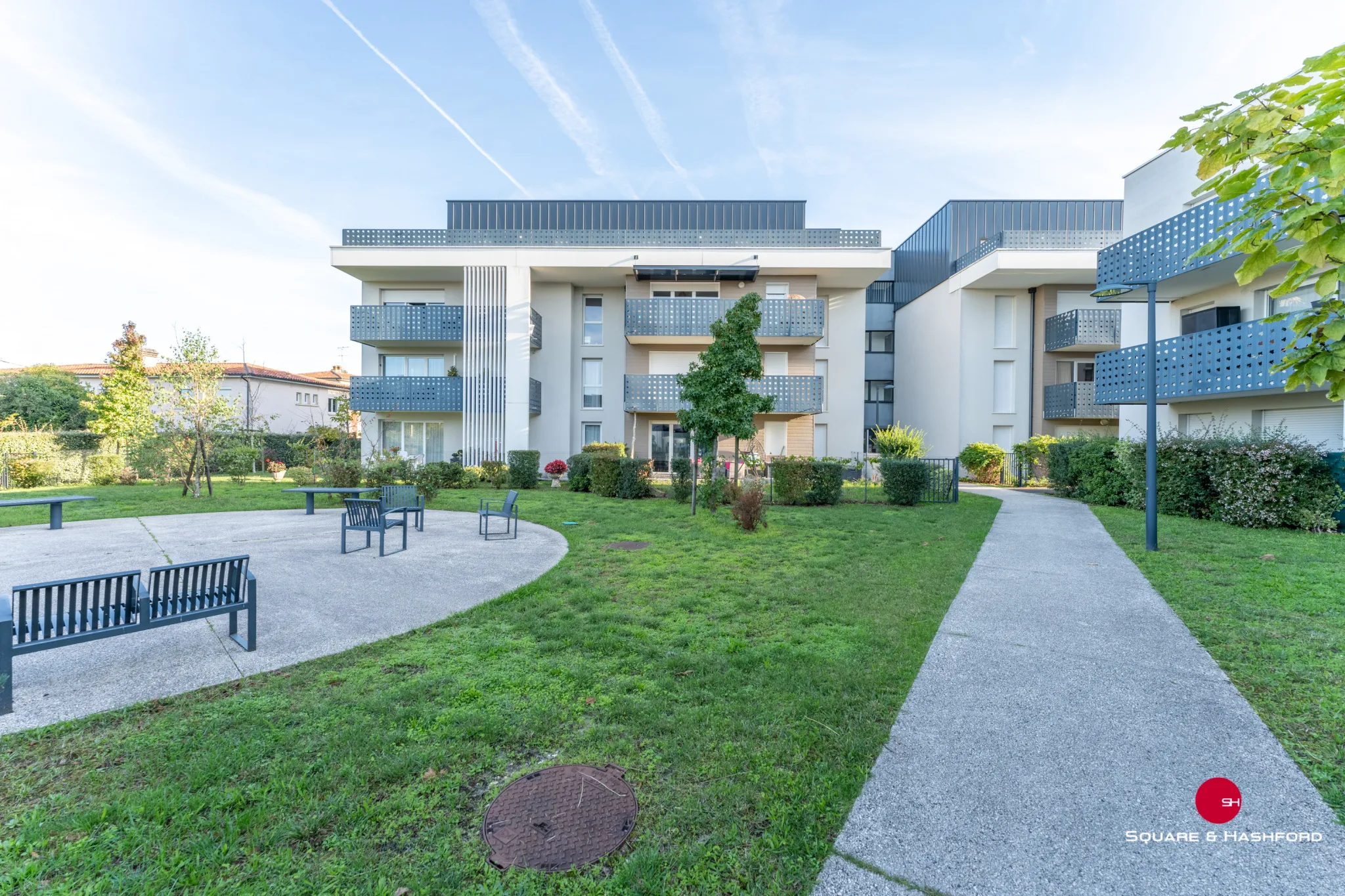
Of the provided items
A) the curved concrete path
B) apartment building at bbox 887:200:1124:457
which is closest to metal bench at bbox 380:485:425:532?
the curved concrete path

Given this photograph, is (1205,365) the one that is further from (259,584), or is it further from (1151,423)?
(259,584)

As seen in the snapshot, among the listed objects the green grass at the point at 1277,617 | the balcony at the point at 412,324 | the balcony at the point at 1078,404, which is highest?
the balcony at the point at 412,324

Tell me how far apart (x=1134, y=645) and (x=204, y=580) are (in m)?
8.09

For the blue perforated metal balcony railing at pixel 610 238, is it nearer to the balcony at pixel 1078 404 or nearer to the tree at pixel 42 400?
the balcony at pixel 1078 404

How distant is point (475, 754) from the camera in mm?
3355

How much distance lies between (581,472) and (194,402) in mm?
11035

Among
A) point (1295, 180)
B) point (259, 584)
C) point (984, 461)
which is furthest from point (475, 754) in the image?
point (984, 461)

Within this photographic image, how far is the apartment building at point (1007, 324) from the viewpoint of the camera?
77.1 ft

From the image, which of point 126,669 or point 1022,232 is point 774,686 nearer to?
point 126,669

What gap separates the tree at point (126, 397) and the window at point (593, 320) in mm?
14903

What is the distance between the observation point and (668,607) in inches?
247

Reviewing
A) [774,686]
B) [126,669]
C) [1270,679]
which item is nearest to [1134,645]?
[1270,679]

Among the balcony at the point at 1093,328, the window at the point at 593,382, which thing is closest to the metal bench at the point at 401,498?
the window at the point at 593,382

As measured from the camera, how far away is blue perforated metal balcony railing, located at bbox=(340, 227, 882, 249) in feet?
77.1
